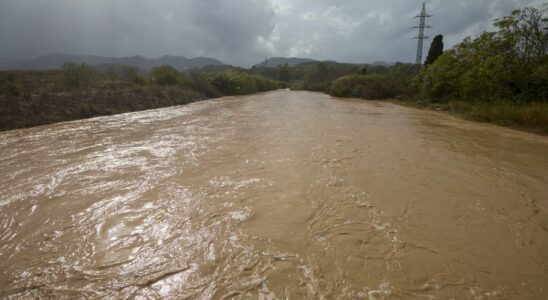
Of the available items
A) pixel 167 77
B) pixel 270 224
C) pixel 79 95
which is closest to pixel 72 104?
pixel 79 95

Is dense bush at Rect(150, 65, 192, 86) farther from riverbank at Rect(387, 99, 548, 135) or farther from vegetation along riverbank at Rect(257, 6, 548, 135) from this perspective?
riverbank at Rect(387, 99, 548, 135)

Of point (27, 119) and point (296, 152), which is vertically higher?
point (27, 119)

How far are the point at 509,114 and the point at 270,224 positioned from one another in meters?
15.3

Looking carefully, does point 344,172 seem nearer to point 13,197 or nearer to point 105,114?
point 13,197

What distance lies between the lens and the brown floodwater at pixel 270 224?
285 cm

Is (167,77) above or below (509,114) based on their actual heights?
above

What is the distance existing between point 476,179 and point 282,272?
5.40 metres

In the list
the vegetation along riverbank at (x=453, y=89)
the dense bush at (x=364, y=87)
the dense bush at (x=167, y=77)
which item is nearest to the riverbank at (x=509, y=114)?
the vegetation along riverbank at (x=453, y=89)

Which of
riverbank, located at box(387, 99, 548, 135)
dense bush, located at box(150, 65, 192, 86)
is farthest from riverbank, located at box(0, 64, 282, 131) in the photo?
riverbank, located at box(387, 99, 548, 135)

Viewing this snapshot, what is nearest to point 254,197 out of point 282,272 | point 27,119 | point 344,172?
point 282,272

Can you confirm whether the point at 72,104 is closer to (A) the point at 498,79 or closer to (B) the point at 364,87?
(A) the point at 498,79

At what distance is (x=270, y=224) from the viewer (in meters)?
3.98

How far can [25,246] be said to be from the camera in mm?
3412

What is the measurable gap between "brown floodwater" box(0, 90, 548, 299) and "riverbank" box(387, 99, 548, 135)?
6006 mm
